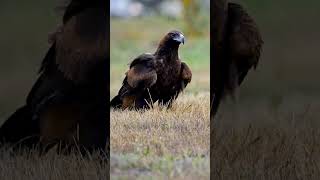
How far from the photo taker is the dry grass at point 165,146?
2.87m

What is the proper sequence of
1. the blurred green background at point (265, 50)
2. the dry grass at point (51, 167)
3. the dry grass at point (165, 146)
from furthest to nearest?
the blurred green background at point (265, 50), the dry grass at point (51, 167), the dry grass at point (165, 146)

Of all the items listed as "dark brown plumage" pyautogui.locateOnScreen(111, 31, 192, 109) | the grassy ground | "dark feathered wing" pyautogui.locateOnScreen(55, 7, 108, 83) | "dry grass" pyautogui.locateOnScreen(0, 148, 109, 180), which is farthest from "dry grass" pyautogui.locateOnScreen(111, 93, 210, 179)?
"dark feathered wing" pyautogui.locateOnScreen(55, 7, 108, 83)

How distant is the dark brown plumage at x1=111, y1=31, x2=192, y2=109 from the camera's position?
9.64 ft

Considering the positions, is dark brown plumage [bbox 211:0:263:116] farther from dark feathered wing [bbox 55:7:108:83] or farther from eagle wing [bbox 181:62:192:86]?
dark feathered wing [bbox 55:7:108:83]

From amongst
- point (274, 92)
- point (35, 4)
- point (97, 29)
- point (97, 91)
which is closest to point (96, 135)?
point (97, 91)

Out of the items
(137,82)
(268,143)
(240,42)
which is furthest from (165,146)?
(240,42)

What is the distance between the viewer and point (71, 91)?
327 cm

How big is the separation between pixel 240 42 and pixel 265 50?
136 millimetres

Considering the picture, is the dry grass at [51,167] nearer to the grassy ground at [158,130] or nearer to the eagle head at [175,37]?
the grassy ground at [158,130]

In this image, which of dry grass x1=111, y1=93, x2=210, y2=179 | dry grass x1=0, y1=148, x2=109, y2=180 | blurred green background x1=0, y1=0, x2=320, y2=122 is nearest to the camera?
dry grass x1=111, y1=93, x2=210, y2=179

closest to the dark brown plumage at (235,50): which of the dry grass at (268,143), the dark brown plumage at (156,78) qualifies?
the dry grass at (268,143)

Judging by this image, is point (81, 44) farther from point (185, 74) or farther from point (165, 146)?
point (165, 146)

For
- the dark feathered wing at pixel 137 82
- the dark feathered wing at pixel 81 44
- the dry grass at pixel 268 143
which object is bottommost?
the dry grass at pixel 268 143

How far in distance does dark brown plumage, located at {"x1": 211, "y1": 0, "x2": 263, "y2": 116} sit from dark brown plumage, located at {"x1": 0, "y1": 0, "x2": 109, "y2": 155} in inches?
22.9
